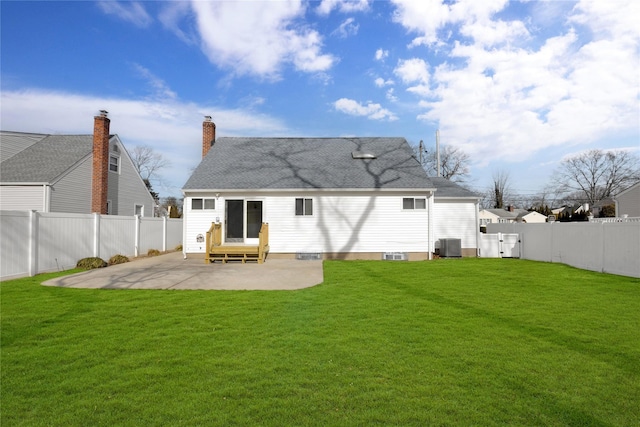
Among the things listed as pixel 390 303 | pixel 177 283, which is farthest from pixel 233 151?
pixel 390 303

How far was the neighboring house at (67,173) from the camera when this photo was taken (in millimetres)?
17312

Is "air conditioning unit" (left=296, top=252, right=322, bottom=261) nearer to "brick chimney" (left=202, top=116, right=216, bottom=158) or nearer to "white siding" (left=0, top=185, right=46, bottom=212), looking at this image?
"brick chimney" (left=202, top=116, right=216, bottom=158)

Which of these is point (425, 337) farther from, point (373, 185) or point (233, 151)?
point (233, 151)

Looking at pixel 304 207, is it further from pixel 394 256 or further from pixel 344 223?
pixel 394 256

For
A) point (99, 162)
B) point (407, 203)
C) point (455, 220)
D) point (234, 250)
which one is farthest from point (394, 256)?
point (99, 162)

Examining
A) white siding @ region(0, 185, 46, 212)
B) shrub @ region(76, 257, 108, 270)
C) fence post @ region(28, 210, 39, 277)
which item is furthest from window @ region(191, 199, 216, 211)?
white siding @ region(0, 185, 46, 212)

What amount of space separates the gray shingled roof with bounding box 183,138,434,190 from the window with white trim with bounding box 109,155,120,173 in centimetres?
750

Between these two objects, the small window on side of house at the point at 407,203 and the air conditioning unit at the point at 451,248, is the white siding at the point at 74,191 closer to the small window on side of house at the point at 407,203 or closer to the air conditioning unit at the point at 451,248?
the small window on side of house at the point at 407,203

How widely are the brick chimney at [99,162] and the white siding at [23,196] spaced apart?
2.40 metres

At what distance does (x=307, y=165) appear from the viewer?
16.6 metres

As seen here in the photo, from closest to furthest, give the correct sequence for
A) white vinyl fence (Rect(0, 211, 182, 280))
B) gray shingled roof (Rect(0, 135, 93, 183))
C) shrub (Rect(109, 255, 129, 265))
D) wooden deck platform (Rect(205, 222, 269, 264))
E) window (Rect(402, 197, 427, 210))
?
white vinyl fence (Rect(0, 211, 182, 280)) → shrub (Rect(109, 255, 129, 265)) → wooden deck platform (Rect(205, 222, 269, 264)) → window (Rect(402, 197, 427, 210)) → gray shingled roof (Rect(0, 135, 93, 183))

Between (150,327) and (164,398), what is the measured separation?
97.7 inches

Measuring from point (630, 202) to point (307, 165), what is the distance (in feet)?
76.2

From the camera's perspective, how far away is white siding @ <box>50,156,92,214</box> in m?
17.6
